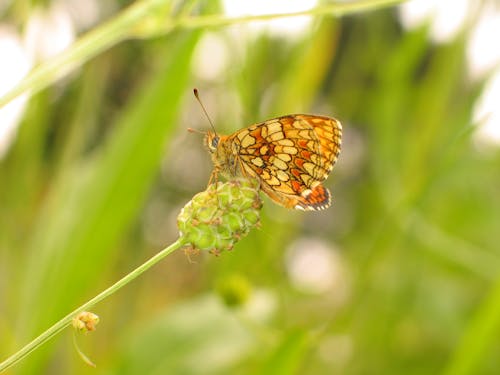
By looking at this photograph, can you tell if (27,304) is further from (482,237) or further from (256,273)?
(482,237)

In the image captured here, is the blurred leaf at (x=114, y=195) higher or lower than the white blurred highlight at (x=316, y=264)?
lower

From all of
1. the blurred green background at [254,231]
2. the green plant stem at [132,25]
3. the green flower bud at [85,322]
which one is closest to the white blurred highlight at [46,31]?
the blurred green background at [254,231]

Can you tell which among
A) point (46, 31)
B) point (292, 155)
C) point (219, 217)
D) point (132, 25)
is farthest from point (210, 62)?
point (219, 217)

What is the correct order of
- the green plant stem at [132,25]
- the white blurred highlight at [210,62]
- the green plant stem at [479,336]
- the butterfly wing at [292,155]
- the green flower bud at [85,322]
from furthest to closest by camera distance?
the white blurred highlight at [210,62] < the green plant stem at [479,336] < the butterfly wing at [292,155] < the green plant stem at [132,25] < the green flower bud at [85,322]

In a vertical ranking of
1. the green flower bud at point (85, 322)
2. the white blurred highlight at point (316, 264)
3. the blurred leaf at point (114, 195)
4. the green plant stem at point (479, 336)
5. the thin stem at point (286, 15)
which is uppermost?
the white blurred highlight at point (316, 264)

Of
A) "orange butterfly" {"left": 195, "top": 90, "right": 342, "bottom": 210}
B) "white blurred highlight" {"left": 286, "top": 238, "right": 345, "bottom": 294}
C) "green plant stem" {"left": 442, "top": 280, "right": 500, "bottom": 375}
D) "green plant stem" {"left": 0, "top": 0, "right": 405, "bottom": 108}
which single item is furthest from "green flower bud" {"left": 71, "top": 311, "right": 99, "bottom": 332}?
"white blurred highlight" {"left": 286, "top": 238, "right": 345, "bottom": 294}

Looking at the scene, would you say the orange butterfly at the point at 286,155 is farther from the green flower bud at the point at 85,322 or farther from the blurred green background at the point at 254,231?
the green flower bud at the point at 85,322

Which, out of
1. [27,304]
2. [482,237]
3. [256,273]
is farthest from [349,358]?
[27,304]
